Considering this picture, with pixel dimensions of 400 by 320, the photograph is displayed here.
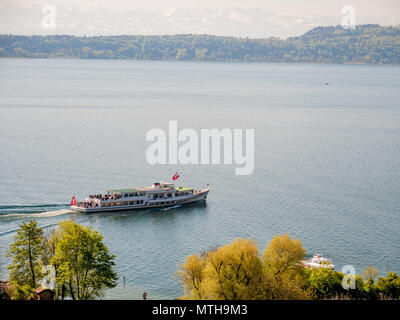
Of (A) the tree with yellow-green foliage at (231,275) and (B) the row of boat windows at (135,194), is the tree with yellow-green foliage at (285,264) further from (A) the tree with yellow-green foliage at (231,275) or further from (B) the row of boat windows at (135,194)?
(B) the row of boat windows at (135,194)

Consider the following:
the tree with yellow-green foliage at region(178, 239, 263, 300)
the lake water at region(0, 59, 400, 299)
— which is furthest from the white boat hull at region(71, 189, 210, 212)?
the tree with yellow-green foliage at region(178, 239, 263, 300)

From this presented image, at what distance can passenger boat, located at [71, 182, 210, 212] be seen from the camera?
221 ft

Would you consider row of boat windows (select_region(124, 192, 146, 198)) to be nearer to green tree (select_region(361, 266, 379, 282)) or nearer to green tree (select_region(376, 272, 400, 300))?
green tree (select_region(361, 266, 379, 282))

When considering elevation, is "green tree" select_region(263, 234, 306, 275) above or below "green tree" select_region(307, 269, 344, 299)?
above

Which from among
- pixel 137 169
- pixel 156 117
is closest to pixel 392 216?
pixel 137 169

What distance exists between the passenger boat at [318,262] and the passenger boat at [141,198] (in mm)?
24509

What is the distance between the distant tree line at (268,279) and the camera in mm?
35469

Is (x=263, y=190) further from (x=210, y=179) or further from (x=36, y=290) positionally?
(x=36, y=290)

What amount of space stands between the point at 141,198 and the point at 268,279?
117 feet

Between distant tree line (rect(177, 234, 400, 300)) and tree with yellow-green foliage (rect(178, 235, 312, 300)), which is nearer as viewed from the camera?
tree with yellow-green foliage (rect(178, 235, 312, 300))

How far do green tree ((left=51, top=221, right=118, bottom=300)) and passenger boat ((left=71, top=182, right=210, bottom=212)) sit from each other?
26697 millimetres

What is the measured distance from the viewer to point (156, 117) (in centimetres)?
14012

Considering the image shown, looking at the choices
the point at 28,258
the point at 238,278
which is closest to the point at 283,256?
the point at 238,278
